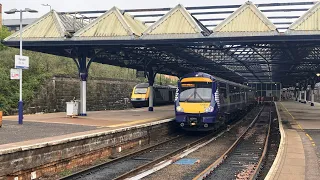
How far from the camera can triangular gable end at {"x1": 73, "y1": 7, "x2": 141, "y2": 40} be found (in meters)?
21.9

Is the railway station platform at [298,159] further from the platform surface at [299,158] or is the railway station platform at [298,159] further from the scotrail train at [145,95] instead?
the scotrail train at [145,95]

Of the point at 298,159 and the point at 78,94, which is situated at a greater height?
the point at 78,94

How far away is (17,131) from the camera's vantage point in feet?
47.9

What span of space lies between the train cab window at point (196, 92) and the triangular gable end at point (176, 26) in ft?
11.3

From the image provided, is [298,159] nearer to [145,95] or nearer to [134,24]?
[134,24]

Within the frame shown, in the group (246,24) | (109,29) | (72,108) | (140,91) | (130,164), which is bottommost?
(130,164)

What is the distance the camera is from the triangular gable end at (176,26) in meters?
21.2

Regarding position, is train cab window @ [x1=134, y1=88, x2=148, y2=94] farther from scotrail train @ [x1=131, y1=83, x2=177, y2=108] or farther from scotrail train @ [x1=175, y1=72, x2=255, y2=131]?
scotrail train @ [x1=175, y1=72, x2=255, y2=131]

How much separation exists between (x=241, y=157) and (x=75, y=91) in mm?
24392

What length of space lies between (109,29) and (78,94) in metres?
14.9

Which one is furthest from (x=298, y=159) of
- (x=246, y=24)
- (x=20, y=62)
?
(x=20, y=62)

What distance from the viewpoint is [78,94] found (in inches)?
1414

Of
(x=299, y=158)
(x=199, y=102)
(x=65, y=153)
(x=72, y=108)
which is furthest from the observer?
(x=72, y=108)

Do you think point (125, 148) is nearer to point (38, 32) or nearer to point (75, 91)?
point (38, 32)
